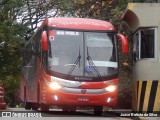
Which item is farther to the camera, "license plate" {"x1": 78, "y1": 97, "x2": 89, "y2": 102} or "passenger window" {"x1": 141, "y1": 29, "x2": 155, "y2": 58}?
"passenger window" {"x1": 141, "y1": 29, "x2": 155, "y2": 58}

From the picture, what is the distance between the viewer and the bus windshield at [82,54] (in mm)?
15039

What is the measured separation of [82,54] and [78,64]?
0.39 metres

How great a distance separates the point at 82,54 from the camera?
1523cm

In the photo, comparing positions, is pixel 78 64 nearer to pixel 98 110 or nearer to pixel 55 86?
pixel 55 86

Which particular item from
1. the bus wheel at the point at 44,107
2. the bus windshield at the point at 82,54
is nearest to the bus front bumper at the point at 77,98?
the bus windshield at the point at 82,54

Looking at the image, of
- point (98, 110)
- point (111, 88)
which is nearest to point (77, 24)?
point (111, 88)

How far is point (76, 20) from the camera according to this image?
52.9 feet

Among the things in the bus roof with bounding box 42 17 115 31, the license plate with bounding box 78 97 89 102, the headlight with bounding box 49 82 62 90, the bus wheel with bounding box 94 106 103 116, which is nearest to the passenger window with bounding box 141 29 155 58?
the bus roof with bounding box 42 17 115 31

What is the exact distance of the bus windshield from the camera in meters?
15.0

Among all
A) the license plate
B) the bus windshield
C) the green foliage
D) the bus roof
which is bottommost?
the green foliage

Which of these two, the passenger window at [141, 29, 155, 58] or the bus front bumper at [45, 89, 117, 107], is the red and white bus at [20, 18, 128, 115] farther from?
the passenger window at [141, 29, 155, 58]

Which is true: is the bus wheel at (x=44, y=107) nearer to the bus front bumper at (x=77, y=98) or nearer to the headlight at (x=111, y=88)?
the bus front bumper at (x=77, y=98)

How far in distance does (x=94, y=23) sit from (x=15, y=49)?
19.1 m

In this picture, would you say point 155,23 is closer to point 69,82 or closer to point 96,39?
point 96,39
